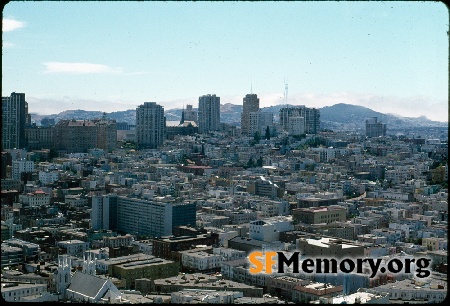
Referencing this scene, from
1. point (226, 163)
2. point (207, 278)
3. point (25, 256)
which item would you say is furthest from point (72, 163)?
point (207, 278)

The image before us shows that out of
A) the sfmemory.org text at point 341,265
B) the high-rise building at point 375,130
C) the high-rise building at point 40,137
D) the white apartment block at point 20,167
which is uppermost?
the high-rise building at point 375,130

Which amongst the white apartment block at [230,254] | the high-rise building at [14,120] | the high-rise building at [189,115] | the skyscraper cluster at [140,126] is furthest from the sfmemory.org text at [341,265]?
the high-rise building at [189,115]

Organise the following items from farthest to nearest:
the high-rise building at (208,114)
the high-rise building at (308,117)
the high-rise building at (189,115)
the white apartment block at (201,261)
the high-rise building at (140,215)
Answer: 1. the high-rise building at (189,115)
2. the high-rise building at (208,114)
3. the high-rise building at (308,117)
4. the high-rise building at (140,215)
5. the white apartment block at (201,261)

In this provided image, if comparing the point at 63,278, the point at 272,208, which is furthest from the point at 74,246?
the point at 272,208

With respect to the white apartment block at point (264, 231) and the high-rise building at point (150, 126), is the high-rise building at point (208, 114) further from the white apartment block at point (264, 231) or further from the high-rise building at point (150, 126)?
the white apartment block at point (264, 231)

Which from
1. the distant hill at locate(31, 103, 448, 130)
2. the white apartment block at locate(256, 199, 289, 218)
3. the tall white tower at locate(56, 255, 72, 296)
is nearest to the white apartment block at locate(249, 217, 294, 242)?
the white apartment block at locate(256, 199, 289, 218)

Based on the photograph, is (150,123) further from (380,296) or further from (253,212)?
(380,296)

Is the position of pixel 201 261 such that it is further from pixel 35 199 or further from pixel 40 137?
pixel 40 137
